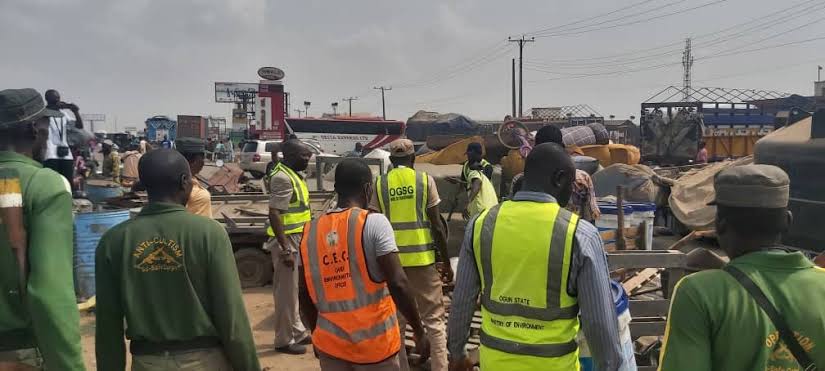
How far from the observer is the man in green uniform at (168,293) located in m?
2.40

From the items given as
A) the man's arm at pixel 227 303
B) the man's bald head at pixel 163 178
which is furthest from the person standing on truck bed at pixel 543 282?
the man's bald head at pixel 163 178

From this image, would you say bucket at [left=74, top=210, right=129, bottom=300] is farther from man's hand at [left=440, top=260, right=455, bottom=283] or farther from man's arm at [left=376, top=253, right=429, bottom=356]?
man's arm at [left=376, top=253, right=429, bottom=356]

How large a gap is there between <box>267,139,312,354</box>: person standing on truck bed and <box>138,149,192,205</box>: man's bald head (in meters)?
2.97

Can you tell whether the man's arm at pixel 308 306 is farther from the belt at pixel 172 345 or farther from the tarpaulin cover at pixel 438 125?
the tarpaulin cover at pixel 438 125

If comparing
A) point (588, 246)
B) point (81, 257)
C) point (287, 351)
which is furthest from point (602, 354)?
point (81, 257)

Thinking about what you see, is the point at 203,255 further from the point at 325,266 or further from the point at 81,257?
the point at 81,257

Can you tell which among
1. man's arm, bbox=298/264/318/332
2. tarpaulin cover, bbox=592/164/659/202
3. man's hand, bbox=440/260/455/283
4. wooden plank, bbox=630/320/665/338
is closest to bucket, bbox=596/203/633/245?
man's hand, bbox=440/260/455/283

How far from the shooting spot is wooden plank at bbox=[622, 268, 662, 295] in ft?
16.0

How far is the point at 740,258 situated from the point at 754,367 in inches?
12.0

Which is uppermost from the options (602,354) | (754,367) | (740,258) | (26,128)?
(26,128)

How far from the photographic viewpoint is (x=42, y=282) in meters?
2.36

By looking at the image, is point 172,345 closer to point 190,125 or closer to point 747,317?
point 747,317

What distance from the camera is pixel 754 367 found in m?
1.73

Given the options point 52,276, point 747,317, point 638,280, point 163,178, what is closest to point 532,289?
point 747,317
